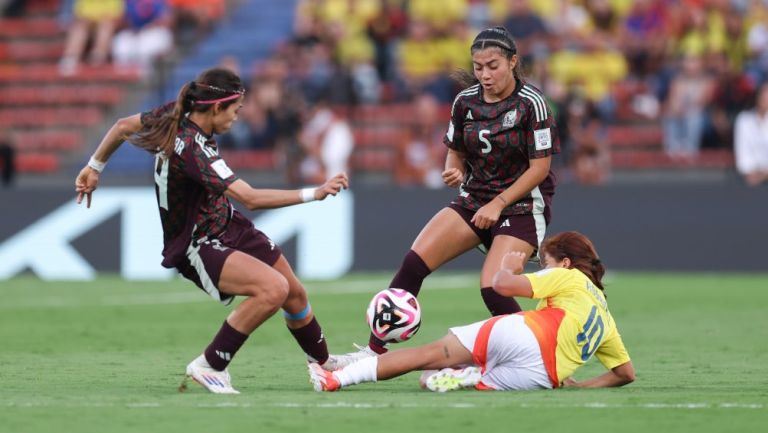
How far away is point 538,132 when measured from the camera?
873 cm

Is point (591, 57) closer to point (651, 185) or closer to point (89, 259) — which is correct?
point (651, 185)

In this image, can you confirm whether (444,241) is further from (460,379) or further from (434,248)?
(460,379)

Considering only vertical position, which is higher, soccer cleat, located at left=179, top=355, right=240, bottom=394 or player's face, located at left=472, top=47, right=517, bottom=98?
player's face, located at left=472, top=47, right=517, bottom=98

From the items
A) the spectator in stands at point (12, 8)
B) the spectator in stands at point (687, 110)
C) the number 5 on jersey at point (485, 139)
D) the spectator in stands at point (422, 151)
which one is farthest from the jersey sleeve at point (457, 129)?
the spectator in stands at point (12, 8)

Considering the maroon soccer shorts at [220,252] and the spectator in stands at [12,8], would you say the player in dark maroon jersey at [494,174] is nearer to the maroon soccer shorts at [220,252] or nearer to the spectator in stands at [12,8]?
the maroon soccer shorts at [220,252]

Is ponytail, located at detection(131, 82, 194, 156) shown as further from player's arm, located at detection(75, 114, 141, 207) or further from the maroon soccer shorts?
the maroon soccer shorts

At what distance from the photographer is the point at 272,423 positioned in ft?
21.9

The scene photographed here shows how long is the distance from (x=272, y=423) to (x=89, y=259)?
13067 mm

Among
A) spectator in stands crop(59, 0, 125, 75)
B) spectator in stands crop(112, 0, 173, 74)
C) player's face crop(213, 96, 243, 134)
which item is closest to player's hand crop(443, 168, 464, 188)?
player's face crop(213, 96, 243, 134)

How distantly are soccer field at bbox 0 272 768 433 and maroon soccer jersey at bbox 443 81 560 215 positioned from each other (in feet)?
4.03

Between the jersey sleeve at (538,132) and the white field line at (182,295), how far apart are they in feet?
24.2

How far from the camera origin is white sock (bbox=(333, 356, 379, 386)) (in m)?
7.99

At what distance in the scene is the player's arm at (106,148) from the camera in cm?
836

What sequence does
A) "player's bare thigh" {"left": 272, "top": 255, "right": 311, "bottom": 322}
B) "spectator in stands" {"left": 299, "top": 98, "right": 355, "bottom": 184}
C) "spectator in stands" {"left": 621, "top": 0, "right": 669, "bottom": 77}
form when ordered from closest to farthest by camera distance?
1. "player's bare thigh" {"left": 272, "top": 255, "right": 311, "bottom": 322}
2. "spectator in stands" {"left": 299, "top": 98, "right": 355, "bottom": 184}
3. "spectator in stands" {"left": 621, "top": 0, "right": 669, "bottom": 77}
